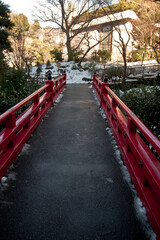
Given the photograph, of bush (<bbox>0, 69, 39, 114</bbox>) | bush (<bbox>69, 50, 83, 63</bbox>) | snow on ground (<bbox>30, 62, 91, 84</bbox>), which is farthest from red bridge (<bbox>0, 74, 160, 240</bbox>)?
bush (<bbox>69, 50, 83, 63</bbox>)

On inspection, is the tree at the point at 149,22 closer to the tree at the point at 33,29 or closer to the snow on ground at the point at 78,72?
the snow on ground at the point at 78,72

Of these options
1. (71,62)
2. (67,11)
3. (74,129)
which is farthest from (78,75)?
(74,129)

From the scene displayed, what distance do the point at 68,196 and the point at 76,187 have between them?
0.74ft

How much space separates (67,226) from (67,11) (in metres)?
31.7

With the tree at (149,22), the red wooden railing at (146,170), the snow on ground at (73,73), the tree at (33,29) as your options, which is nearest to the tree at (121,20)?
the tree at (149,22)

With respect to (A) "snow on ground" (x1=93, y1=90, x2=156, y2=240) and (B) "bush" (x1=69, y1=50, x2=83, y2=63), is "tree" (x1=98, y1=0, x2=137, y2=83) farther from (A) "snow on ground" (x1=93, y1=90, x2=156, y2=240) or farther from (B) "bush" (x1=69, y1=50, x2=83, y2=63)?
(A) "snow on ground" (x1=93, y1=90, x2=156, y2=240)

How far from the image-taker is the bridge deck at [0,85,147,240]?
6.89 feet

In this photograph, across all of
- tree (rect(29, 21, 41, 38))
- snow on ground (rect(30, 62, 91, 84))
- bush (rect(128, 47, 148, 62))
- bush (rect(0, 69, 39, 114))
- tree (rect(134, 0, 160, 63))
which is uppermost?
tree (rect(29, 21, 41, 38))

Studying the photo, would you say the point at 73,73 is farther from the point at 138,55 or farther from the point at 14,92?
the point at 14,92

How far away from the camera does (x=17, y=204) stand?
2.48 m

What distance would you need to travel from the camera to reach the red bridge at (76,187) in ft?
6.87

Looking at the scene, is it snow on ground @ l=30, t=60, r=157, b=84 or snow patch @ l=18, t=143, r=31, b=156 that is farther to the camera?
snow on ground @ l=30, t=60, r=157, b=84

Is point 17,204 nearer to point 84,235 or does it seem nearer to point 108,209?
point 84,235

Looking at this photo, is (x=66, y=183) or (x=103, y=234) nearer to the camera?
(x=103, y=234)
